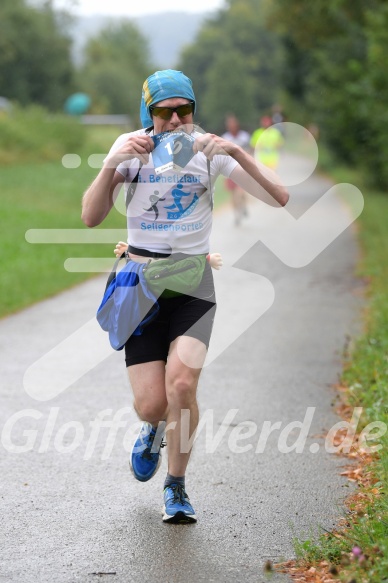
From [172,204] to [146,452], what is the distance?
1.31m

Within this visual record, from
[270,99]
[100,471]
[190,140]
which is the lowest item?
[100,471]

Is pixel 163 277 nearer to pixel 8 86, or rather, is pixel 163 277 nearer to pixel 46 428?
Result: pixel 46 428

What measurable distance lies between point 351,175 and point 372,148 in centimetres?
860

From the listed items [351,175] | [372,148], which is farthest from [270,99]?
[372,148]

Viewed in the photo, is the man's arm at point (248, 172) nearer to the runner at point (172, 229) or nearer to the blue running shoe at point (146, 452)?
the runner at point (172, 229)

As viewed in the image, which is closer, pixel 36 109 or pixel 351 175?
pixel 351 175

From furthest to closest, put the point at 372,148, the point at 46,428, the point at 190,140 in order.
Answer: the point at 372,148
the point at 46,428
the point at 190,140

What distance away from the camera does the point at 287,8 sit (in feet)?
123

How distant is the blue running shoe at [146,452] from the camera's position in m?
5.75

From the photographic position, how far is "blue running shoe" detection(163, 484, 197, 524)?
5.40m

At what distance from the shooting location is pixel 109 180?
204 inches

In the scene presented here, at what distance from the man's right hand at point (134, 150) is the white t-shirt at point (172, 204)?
148 mm

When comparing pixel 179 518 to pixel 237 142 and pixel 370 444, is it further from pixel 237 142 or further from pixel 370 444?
pixel 237 142

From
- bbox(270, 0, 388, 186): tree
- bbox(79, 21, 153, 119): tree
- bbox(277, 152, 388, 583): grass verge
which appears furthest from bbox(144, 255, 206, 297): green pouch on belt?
bbox(79, 21, 153, 119): tree
